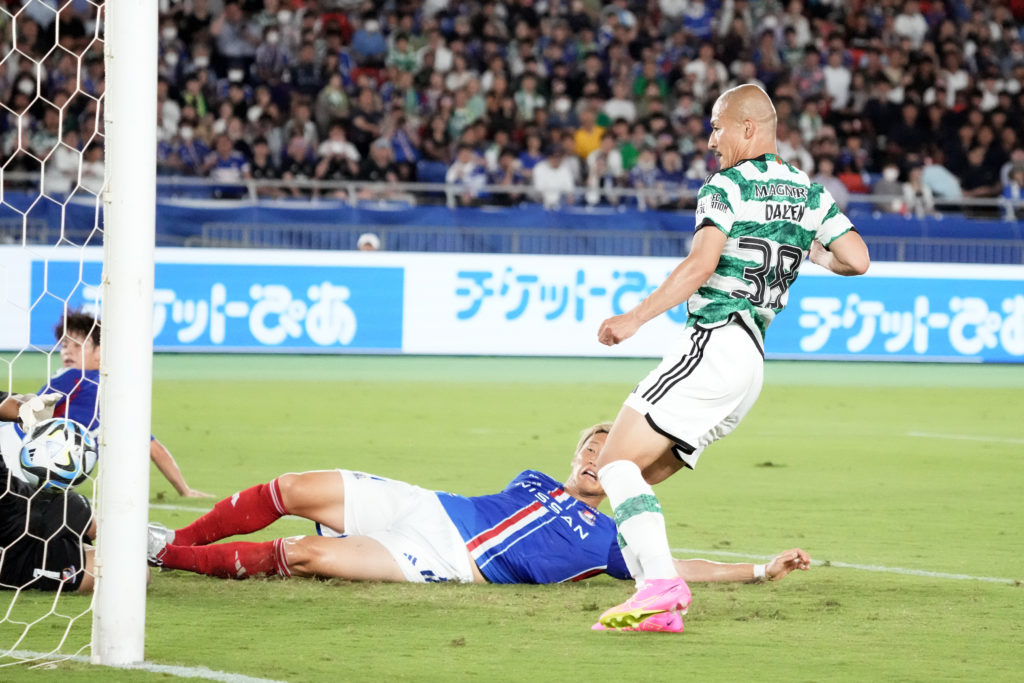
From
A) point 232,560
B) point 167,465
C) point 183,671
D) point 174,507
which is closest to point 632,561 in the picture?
point 183,671

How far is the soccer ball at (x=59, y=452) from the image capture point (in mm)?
4941

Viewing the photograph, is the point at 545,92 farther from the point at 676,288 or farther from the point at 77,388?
the point at 676,288

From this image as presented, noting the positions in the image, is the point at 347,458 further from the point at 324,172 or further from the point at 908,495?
the point at 324,172

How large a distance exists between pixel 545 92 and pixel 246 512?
54.1ft

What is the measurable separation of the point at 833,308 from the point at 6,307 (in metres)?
9.03

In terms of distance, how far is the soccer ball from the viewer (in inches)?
195

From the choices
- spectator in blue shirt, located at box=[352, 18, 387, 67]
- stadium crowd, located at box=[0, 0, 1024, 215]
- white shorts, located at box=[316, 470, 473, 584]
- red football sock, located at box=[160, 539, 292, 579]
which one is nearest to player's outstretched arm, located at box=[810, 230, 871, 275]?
white shorts, located at box=[316, 470, 473, 584]

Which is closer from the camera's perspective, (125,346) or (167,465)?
(125,346)

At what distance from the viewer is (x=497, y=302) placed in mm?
17125

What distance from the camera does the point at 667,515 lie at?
774cm

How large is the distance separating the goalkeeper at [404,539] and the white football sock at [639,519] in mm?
755

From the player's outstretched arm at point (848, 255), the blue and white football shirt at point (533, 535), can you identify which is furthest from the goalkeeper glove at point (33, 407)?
the player's outstretched arm at point (848, 255)

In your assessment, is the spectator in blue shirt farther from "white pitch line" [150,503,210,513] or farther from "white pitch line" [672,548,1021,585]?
"white pitch line" [672,548,1021,585]

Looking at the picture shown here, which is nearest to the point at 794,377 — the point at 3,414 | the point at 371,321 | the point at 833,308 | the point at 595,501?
the point at 833,308
